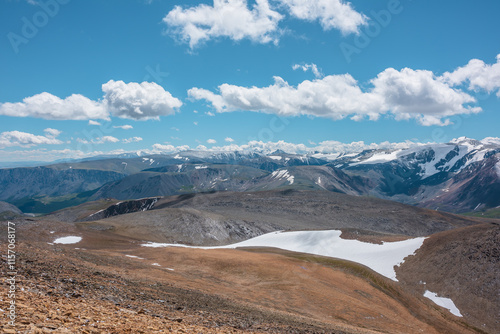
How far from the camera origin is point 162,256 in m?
52.1

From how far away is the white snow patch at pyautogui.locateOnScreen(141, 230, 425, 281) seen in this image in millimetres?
67438

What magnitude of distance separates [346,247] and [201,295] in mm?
63272

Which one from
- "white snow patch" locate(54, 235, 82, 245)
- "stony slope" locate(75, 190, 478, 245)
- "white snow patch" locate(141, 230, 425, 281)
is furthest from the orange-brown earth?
"stony slope" locate(75, 190, 478, 245)

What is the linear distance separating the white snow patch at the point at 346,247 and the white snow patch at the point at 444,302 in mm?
9006

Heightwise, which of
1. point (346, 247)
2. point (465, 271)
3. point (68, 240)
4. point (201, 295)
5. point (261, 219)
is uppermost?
point (201, 295)

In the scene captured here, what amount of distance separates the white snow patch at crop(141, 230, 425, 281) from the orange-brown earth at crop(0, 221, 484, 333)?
1333 cm

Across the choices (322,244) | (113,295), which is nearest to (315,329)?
(113,295)

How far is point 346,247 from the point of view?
81375 millimetres

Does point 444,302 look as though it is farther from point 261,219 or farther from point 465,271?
point 261,219

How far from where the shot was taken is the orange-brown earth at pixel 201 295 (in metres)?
13.4

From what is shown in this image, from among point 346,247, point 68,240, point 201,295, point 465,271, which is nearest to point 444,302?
point 465,271

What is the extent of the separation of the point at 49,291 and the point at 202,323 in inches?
329

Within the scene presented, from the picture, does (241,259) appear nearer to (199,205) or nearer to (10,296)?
(10,296)

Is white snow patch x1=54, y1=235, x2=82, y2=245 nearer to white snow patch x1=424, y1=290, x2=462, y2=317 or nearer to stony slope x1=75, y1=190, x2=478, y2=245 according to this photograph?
stony slope x1=75, y1=190, x2=478, y2=245
